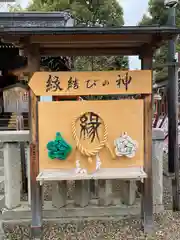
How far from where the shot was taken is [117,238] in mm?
3336

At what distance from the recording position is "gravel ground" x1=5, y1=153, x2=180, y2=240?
338cm

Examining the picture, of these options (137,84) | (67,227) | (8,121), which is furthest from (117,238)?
(8,121)

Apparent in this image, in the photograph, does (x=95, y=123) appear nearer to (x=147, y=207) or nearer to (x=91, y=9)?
(x=147, y=207)

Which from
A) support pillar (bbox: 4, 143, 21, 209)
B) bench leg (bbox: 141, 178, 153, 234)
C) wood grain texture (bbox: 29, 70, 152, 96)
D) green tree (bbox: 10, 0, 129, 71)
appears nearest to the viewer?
wood grain texture (bbox: 29, 70, 152, 96)

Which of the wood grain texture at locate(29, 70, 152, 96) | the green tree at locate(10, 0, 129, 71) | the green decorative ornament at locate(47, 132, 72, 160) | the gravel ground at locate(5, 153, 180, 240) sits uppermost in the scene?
the green tree at locate(10, 0, 129, 71)

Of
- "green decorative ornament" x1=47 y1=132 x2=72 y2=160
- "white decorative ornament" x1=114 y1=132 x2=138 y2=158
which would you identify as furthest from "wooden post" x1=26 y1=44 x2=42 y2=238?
"white decorative ornament" x1=114 y1=132 x2=138 y2=158

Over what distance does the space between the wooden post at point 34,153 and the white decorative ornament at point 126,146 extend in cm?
84

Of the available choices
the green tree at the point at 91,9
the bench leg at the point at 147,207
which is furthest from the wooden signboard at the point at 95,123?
the green tree at the point at 91,9

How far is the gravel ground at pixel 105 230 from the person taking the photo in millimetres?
3378

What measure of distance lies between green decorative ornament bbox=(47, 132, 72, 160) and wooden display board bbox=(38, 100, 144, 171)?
0.23ft

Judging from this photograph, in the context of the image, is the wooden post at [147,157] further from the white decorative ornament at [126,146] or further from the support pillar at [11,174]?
the support pillar at [11,174]

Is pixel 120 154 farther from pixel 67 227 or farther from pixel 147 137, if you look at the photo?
pixel 67 227

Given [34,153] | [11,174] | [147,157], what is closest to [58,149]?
[34,153]

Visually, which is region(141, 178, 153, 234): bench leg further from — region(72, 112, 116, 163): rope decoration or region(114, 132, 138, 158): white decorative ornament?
region(72, 112, 116, 163): rope decoration
